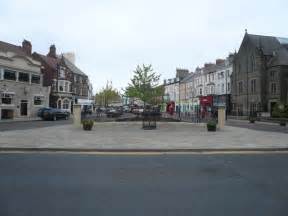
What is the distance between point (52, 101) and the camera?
59.7m

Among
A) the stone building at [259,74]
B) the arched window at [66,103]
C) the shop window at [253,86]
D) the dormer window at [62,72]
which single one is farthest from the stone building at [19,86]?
the shop window at [253,86]

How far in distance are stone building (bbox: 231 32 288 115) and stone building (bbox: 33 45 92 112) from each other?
34053 millimetres

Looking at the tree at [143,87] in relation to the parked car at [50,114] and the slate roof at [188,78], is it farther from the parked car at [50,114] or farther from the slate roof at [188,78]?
the slate roof at [188,78]

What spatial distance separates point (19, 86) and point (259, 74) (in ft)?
132

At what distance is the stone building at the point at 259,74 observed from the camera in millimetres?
52253

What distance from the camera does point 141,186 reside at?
7.00 m

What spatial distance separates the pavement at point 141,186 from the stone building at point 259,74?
151 ft

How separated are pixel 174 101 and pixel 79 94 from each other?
115ft

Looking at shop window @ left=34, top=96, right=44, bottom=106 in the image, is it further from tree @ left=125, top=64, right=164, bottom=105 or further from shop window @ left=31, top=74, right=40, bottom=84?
tree @ left=125, top=64, right=164, bottom=105

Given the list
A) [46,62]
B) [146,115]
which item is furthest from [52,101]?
[146,115]

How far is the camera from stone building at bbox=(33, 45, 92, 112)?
194ft

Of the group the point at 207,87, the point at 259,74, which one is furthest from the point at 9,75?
the point at 207,87

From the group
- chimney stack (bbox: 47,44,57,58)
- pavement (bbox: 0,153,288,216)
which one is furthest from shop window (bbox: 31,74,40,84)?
pavement (bbox: 0,153,288,216)

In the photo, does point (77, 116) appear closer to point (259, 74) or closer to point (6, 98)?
point (6, 98)
